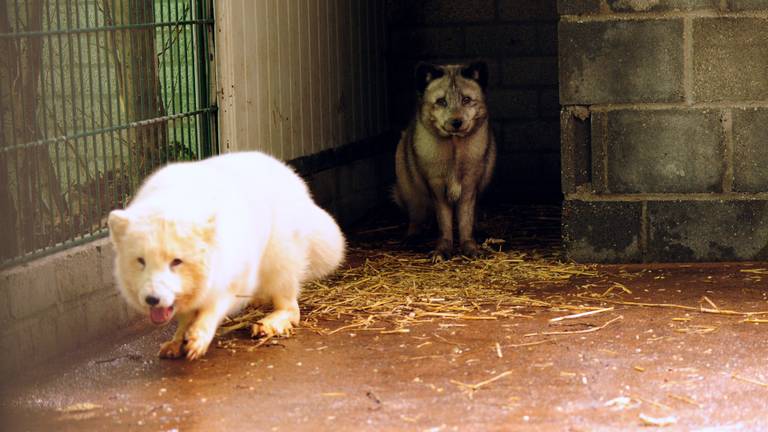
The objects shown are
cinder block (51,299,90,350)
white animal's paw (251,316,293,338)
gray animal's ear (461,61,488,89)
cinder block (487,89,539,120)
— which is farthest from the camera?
cinder block (487,89,539,120)

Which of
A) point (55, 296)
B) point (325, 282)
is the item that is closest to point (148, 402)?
point (55, 296)

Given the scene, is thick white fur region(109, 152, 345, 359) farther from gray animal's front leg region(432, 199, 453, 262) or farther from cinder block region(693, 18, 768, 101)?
cinder block region(693, 18, 768, 101)

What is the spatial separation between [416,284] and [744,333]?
1906 mm

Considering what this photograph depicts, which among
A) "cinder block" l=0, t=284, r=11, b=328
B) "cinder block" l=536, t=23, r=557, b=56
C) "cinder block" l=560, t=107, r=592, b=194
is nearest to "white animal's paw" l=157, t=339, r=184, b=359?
"cinder block" l=0, t=284, r=11, b=328

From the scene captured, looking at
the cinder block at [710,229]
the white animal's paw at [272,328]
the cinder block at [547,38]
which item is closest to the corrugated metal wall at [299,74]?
the cinder block at [547,38]

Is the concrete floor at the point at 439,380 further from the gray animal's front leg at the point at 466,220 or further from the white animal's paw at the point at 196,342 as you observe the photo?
the gray animal's front leg at the point at 466,220

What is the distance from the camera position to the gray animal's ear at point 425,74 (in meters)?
7.30

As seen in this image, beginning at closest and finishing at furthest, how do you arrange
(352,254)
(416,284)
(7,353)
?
(7,353) → (416,284) → (352,254)

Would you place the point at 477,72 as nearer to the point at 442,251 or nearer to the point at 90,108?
the point at 442,251

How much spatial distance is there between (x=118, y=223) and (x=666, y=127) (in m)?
3.36

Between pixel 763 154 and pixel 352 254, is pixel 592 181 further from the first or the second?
pixel 352 254

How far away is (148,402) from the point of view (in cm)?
417

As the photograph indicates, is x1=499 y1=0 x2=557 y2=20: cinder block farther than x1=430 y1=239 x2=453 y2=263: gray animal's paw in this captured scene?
Yes

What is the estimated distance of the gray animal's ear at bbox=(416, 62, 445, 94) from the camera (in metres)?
7.30
